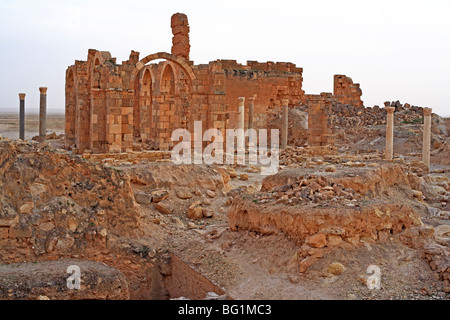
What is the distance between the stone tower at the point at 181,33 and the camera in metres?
25.6

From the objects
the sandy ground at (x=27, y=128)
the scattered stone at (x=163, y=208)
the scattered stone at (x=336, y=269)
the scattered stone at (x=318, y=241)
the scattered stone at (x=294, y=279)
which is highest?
the sandy ground at (x=27, y=128)

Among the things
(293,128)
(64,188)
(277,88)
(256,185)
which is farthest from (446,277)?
(277,88)

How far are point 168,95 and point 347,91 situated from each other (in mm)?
15443

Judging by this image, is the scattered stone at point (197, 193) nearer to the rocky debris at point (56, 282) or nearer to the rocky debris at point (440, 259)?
the rocky debris at point (56, 282)

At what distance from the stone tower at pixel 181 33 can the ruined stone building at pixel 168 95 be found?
0.16 feet

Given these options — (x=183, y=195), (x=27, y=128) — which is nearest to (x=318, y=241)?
(x=183, y=195)

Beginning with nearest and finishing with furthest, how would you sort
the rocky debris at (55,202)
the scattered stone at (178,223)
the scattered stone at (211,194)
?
the rocky debris at (55,202) → the scattered stone at (178,223) → the scattered stone at (211,194)

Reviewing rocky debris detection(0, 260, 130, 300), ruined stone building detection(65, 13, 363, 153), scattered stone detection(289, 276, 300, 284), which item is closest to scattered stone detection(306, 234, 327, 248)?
scattered stone detection(289, 276, 300, 284)

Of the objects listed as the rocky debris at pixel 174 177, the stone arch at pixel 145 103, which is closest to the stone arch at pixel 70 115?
the stone arch at pixel 145 103

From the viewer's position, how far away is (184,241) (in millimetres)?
9422

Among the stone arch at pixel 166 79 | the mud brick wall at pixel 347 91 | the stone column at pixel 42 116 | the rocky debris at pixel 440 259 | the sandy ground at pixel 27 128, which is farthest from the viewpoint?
the sandy ground at pixel 27 128

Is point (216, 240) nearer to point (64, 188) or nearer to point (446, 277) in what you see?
point (64, 188)

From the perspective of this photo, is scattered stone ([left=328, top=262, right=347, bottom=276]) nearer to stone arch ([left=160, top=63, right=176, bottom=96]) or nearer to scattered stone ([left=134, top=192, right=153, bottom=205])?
scattered stone ([left=134, top=192, right=153, bottom=205])

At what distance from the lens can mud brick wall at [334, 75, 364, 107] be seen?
106 ft
